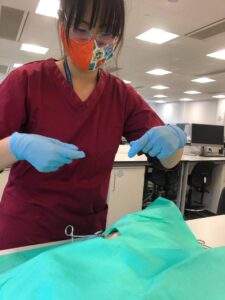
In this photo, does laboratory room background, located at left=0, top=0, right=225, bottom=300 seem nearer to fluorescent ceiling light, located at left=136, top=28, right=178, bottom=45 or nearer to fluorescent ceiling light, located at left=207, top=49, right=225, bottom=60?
fluorescent ceiling light, located at left=136, top=28, right=178, bottom=45

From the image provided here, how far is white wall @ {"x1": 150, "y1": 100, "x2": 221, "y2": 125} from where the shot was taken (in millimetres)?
11148

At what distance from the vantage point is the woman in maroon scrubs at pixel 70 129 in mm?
816

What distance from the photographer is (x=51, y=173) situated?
851 mm

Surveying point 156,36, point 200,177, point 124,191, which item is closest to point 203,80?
point 156,36

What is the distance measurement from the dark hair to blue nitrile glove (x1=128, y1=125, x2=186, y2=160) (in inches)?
12.6

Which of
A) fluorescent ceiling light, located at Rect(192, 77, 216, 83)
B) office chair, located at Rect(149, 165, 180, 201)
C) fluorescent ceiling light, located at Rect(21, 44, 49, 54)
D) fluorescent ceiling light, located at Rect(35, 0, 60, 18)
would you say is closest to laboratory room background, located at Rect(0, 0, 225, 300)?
office chair, located at Rect(149, 165, 180, 201)

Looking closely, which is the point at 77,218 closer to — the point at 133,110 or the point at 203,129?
the point at 133,110

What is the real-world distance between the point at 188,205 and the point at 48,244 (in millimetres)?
3298

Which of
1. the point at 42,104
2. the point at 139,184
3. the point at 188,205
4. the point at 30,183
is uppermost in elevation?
the point at 42,104

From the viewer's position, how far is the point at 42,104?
0.85m

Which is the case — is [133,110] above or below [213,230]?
above

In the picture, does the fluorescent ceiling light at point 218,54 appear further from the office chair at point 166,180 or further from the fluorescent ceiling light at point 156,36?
the office chair at point 166,180

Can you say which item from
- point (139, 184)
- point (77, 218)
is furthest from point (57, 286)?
point (139, 184)

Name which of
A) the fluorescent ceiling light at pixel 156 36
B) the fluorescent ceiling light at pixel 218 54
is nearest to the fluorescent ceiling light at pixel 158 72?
the fluorescent ceiling light at pixel 218 54
